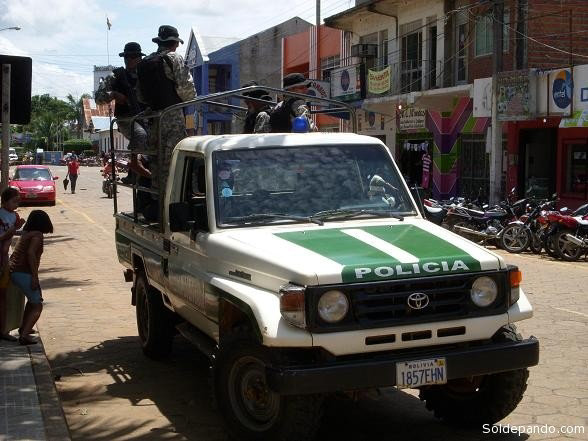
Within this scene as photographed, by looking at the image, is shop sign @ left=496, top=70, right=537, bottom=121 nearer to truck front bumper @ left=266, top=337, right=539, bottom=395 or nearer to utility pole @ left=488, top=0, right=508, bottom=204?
utility pole @ left=488, top=0, right=508, bottom=204

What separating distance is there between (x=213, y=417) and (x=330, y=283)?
199 cm

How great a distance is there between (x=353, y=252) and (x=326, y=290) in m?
0.42

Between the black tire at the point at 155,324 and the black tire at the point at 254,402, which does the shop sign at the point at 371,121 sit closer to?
the black tire at the point at 155,324

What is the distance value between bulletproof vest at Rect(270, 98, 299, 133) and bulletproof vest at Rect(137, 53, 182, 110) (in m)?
0.96

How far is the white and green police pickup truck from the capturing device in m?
4.48

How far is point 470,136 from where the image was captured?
79.9 feet

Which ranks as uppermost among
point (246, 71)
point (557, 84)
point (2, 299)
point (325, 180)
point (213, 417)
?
point (246, 71)

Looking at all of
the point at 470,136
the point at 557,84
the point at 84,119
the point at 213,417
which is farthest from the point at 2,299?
the point at 84,119

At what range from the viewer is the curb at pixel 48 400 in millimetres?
5293

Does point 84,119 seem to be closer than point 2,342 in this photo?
No

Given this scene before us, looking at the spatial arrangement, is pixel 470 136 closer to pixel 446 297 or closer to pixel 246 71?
pixel 446 297

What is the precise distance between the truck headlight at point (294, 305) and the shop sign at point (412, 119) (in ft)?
74.4

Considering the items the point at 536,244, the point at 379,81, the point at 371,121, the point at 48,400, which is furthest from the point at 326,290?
the point at 371,121

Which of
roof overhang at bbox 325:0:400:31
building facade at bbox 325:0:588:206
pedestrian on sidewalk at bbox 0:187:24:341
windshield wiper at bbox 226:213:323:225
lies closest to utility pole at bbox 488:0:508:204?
building facade at bbox 325:0:588:206
